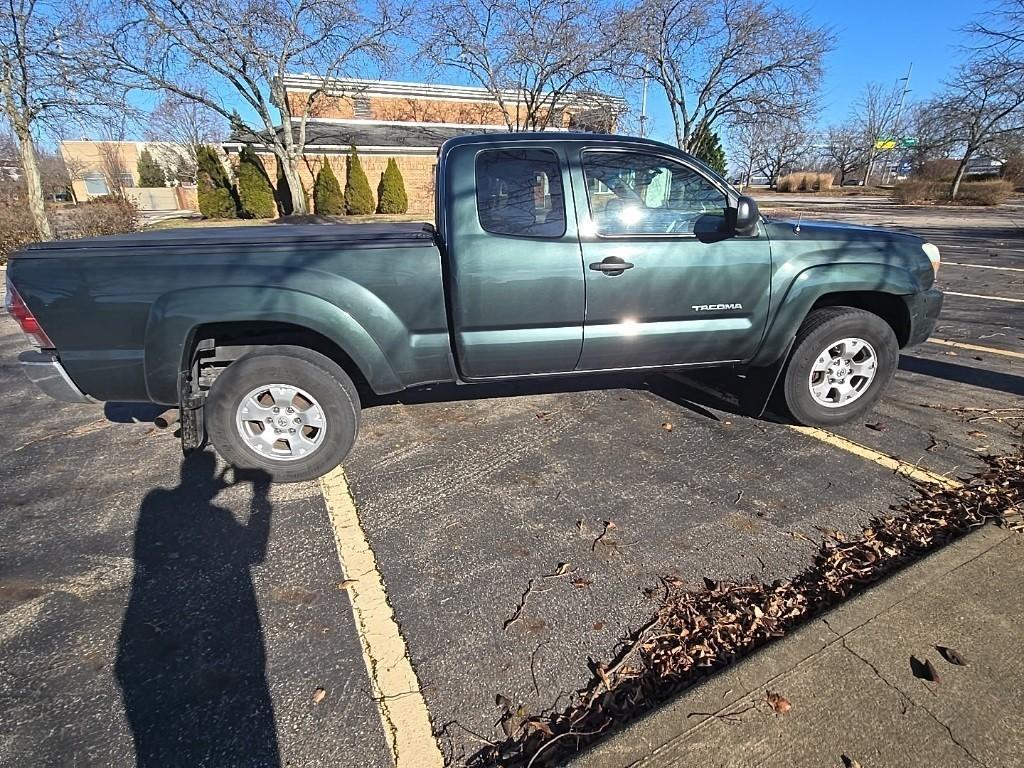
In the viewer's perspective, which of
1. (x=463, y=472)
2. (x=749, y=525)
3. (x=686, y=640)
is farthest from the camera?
(x=463, y=472)

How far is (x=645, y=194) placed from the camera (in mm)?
3336

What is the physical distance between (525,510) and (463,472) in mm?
573

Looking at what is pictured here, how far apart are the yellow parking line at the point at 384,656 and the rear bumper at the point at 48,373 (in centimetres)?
157

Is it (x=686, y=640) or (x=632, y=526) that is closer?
(x=686, y=640)

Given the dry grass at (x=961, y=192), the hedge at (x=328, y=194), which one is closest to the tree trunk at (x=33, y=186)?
the hedge at (x=328, y=194)

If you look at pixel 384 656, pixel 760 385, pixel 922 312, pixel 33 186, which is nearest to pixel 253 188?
pixel 33 186

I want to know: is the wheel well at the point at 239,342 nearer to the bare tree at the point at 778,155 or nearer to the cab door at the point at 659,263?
the cab door at the point at 659,263

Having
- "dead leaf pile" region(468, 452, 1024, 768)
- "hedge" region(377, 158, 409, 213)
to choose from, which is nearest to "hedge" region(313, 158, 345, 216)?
"hedge" region(377, 158, 409, 213)

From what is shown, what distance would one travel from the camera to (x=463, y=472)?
10.9ft

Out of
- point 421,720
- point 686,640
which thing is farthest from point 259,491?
point 686,640

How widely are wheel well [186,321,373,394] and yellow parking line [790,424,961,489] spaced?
10.1ft

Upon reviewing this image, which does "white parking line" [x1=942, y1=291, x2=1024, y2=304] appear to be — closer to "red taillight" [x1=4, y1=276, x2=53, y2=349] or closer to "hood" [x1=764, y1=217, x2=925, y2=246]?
"hood" [x1=764, y1=217, x2=925, y2=246]

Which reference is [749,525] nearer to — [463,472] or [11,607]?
[463,472]

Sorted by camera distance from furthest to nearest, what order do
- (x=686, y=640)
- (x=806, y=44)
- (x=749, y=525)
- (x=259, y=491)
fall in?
(x=806, y=44), (x=259, y=491), (x=749, y=525), (x=686, y=640)
